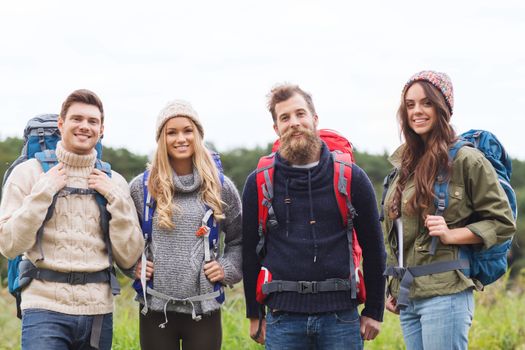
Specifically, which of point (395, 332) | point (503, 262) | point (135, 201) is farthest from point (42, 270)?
point (395, 332)

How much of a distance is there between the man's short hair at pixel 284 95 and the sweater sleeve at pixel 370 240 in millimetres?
487

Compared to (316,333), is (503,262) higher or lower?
higher

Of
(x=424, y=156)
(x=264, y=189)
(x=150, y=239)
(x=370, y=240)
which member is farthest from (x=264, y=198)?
(x=424, y=156)

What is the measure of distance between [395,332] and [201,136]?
3340 millimetres

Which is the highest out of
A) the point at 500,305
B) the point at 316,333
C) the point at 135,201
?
the point at 135,201

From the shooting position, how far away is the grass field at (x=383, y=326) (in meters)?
6.79

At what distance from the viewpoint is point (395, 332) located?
715cm

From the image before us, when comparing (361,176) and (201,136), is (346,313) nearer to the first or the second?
(361,176)

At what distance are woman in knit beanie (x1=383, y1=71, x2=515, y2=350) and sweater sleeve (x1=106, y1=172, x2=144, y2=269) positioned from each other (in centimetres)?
149

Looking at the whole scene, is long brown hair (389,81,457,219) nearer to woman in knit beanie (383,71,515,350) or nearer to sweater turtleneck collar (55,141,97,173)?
woman in knit beanie (383,71,515,350)

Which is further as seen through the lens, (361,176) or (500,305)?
(500,305)

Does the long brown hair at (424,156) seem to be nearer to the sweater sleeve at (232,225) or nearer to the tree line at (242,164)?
the sweater sleeve at (232,225)

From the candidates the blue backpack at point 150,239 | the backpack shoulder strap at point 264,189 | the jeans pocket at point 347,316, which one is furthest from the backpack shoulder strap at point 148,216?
the jeans pocket at point 347,316

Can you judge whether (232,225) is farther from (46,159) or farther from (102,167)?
(46,159)
